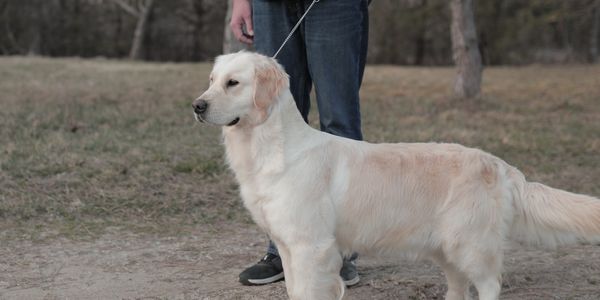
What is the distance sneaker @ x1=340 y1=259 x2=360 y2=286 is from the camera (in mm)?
3994

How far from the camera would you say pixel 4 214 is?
5266 mm

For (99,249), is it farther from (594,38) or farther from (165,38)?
(165,38)

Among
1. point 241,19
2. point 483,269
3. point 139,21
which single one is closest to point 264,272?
point 483,269

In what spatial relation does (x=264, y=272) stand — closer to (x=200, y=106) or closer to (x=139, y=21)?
(x=200, y=106)

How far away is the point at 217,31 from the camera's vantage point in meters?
30.1

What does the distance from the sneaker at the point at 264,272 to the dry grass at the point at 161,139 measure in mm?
1354

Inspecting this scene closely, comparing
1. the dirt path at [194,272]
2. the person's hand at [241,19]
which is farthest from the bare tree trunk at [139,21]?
the person's hand at [241,19]

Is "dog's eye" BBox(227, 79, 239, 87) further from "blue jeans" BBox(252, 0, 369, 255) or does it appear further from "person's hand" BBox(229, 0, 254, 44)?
"person's hand" BBox(229, 0, 254, 44)

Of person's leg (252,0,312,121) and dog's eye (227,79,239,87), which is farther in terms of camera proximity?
person's leg (252,0,312,121)

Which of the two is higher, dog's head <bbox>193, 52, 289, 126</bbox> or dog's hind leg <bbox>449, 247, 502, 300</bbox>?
dog's head <bbox>193, 52, 289, 126</bbox>

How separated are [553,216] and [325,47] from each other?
1464 millimetres

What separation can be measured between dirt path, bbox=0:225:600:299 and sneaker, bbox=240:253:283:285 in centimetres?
5

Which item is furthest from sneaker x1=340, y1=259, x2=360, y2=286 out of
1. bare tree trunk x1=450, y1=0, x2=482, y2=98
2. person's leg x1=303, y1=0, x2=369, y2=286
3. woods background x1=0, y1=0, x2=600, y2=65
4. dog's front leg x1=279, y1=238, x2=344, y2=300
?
woods background x1=0, y1=0, x2=600, y2=65

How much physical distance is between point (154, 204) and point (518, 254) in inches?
107
